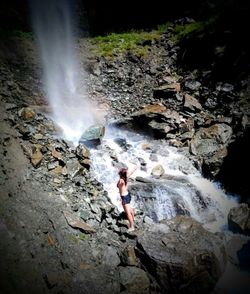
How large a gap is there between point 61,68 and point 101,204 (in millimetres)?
9043

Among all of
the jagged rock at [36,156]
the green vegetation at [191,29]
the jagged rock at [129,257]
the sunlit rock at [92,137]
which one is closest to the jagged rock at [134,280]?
the jagged rock at [129,257]

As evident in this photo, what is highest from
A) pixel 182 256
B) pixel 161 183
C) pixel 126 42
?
pixel 126 42

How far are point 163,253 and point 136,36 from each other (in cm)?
1385

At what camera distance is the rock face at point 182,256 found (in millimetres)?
6355

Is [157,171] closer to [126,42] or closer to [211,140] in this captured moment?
[211,140]

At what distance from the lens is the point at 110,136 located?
12211mm

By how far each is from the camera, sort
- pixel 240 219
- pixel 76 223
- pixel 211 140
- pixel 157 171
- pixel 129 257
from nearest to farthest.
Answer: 1. pixel 129 257
2. pixel 76 223
3. pixel 240 219
4. pixel 157 171
5. pixel 211 140

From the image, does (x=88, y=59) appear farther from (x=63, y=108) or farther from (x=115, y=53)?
(x=63, y=108)

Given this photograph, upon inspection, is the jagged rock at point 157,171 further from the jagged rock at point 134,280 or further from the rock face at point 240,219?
the jagged rock at point 134,280

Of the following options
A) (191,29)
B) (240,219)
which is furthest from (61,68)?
(240,219)

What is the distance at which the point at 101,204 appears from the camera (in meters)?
8.49

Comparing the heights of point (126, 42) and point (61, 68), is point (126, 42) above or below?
above

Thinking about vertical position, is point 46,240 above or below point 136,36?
below

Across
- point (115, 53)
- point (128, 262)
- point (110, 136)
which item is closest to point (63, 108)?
point (110, 136)
